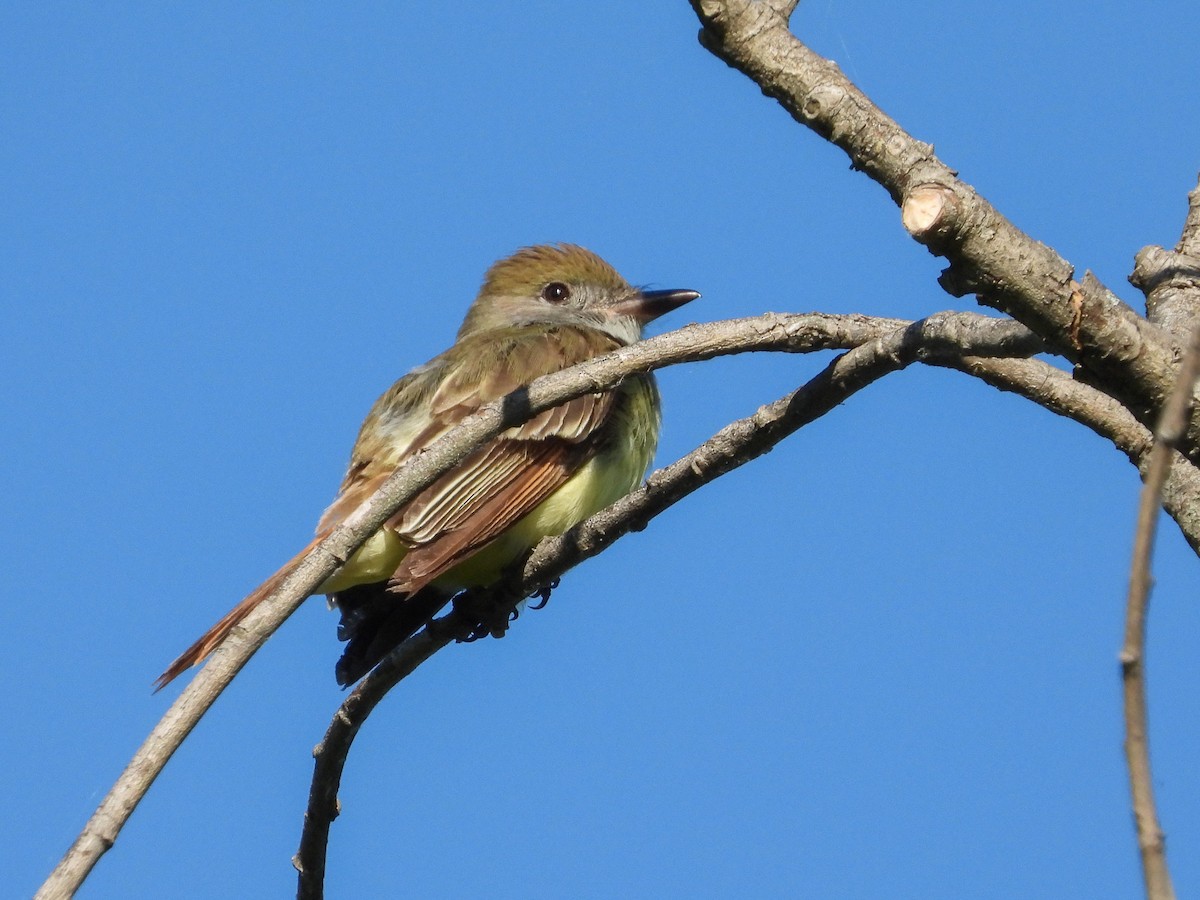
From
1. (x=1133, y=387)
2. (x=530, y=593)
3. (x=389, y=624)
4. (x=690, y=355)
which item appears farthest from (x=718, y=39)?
(x=389, y=624)

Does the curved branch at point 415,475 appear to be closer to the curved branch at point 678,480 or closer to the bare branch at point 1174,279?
the curved branch at point 678,480

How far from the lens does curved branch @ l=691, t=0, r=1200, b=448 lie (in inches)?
112

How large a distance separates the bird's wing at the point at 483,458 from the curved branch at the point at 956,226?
2.11 m

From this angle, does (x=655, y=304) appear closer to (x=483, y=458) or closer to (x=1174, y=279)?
(x=483, y=458)

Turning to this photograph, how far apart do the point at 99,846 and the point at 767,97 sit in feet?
5.99

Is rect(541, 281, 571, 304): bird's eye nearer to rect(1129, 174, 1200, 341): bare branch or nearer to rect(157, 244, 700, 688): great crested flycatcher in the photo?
rect(157, 244, 700, 688): great crested flycatcher

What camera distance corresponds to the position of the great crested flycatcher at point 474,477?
5.42 meters

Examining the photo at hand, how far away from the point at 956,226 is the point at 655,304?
15.7 ft

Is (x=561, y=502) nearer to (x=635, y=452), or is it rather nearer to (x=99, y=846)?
(x=635, y=452)

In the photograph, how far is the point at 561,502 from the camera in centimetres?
586

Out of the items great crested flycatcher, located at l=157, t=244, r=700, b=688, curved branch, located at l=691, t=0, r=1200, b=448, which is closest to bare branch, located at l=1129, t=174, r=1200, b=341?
curved branch, located at l=691, t=0, r=1200, b=448

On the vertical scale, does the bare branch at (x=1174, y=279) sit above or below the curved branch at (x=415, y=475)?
above

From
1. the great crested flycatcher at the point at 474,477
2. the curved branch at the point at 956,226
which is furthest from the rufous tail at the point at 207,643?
the curved branch at the point at 956,226

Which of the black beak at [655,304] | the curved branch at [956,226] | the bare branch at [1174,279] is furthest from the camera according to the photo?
the black beak at [655,304]
